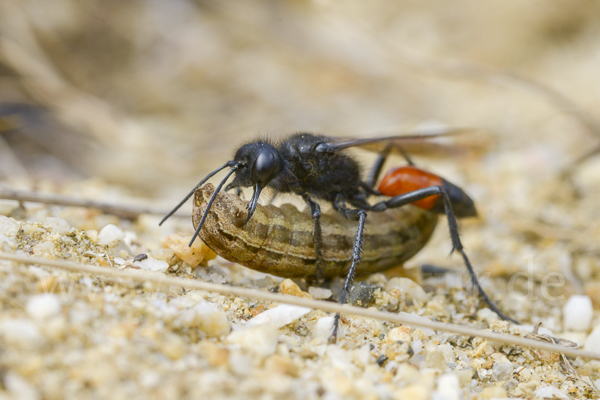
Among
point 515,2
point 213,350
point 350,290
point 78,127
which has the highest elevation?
point 515,2

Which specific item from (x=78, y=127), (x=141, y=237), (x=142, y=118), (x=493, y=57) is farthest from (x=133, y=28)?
(x=493, y=57)

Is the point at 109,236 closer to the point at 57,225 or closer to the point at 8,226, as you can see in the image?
the point at 57,225

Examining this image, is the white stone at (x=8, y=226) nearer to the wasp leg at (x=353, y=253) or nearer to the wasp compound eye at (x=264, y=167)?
the wasp compound eye at (x=264, y=167)

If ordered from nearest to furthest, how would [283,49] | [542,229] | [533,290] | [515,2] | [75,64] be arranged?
[533,290]
[542,229]
[75,64]
[515,2]
[283,49]

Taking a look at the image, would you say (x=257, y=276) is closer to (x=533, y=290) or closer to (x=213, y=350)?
(x=213, y=350)

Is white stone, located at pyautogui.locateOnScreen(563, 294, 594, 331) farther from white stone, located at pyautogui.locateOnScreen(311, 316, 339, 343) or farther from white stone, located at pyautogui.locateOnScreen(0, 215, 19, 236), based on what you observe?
white stone, located at pyautogui.locateOnScreen(0, 215, 19, 236)

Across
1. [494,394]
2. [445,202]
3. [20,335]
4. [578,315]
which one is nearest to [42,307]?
[20,335]

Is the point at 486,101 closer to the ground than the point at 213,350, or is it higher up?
higher up
